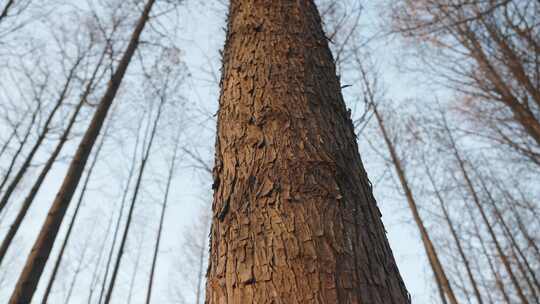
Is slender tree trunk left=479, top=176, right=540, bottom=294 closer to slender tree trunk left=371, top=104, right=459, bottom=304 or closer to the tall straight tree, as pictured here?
slender tree trunk left=371, top=104, right=459, bottom=304

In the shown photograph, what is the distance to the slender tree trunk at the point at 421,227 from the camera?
275 inches

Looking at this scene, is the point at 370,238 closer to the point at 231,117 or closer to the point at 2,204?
the point at 231,117

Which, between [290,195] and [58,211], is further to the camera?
[58,211]

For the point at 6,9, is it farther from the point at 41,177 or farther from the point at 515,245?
the point at 515,245

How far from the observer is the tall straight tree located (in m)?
0.71

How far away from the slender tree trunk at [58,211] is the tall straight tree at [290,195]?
3.20 metres

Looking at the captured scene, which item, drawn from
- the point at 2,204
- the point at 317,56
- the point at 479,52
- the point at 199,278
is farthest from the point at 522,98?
the point at 199,278

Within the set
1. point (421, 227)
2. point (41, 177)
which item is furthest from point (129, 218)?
point (421, 227)

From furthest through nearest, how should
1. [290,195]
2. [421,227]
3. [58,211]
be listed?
[421,227]
[58,211]
[290,195]

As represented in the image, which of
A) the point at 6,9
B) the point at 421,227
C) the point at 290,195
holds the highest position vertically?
the point at 6,9

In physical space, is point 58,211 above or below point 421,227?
below

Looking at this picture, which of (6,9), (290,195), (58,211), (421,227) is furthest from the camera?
(421,227)

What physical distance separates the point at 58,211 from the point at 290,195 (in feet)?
12.2

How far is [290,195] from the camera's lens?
2.72 ft
